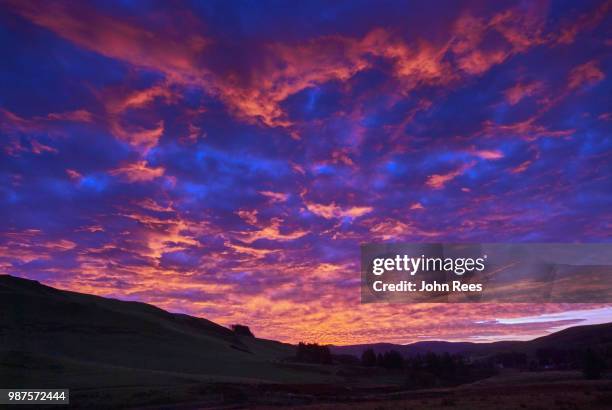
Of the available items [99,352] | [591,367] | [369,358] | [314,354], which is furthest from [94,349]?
[591,367]

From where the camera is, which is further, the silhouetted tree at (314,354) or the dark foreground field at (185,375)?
the silhouetted tree at (314,354)

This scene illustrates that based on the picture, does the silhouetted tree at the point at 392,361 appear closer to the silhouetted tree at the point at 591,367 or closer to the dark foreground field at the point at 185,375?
the dark foreground field at the point at 185,375

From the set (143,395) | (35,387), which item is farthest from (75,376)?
(143,395)

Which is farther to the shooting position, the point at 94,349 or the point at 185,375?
the point at 94,349

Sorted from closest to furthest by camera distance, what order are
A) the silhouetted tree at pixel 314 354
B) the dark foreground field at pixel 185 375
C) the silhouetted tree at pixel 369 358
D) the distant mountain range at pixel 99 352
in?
the dark foreground field at pixel 185 375 < the distant mountain range at pixel 99 352 < the silhouetted tree at pixel 369 358 < the silhouetted tree at pixel 314 354

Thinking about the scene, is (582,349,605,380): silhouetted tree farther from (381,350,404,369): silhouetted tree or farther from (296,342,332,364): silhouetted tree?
(296,342,332,364): silhouetted tree

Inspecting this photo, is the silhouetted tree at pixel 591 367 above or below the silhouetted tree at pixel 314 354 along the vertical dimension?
below

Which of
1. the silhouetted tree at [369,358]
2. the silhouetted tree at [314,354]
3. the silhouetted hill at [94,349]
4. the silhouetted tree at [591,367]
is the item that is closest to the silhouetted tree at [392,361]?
the silhouetted tree at [369,358]

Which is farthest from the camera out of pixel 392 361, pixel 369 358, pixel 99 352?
pixel 369 358

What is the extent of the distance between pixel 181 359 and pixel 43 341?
1180 inches

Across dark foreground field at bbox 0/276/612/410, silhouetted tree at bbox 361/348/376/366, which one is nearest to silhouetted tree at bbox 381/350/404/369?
dark foreground field at bbox 0/276/612/410

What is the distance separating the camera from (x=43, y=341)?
116938 mm

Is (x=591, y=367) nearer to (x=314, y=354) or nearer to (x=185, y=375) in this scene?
(x=185, y=375)

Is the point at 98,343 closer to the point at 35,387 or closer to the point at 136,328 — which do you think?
the point at 136,328
